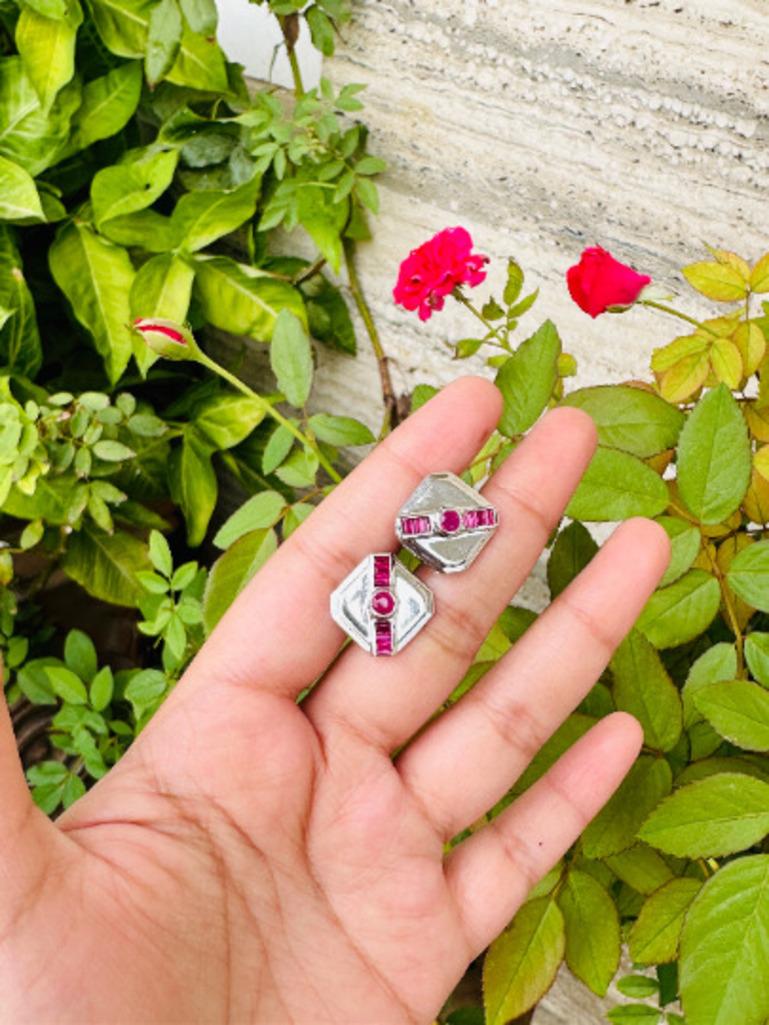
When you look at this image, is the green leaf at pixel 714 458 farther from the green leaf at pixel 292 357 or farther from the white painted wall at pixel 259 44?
the white painted wall at pixel 259 44

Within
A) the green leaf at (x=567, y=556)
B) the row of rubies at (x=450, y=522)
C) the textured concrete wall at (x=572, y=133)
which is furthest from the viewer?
the textured concrete wall at (x=572, y=133)

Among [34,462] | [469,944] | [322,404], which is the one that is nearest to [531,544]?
[469,944]

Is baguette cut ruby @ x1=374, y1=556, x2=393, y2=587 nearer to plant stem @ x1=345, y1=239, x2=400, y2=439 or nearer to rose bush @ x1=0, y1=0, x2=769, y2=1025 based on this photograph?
rose bush @ x1=0, y1=0, x2=769, y2=1025

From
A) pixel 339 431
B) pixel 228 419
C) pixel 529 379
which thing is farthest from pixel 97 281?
pixel 529 379

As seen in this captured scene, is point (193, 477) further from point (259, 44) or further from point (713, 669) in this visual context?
point (713, 669)

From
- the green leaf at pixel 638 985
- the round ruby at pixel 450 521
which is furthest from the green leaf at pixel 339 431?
the green leaf at pixel 638 985

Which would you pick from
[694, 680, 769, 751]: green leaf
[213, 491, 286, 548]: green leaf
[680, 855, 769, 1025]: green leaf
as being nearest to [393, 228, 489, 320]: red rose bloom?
[213, 491, 286, 548]: green leaf

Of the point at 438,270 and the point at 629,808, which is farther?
the point at 438,270
